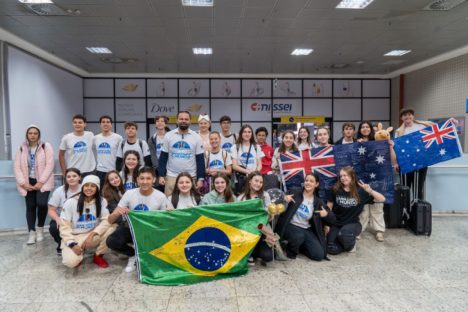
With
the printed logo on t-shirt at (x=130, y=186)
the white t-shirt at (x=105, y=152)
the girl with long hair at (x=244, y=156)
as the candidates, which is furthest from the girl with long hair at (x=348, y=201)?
the white t-shirt at (x=105, y=152)

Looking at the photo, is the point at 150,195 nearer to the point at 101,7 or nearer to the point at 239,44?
the point at 101,7

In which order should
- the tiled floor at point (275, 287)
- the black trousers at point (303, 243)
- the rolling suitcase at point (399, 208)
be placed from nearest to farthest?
the tiled floor at point (275, 287)
the black trousers at point (303, 243)
the rolling suitcase at point (399, 208)

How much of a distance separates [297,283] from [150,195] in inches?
76.7

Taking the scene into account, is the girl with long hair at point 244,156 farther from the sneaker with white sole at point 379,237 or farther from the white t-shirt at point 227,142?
the sneaker with white sole at point 379,237

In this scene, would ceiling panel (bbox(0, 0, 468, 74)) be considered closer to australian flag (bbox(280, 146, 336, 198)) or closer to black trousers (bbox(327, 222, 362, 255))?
australian flag (bbox(280, 146, 336, 198))

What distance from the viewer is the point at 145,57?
10555 millimetres

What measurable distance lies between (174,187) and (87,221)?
1102 mm

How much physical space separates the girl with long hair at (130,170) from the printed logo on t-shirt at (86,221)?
0.65 metres

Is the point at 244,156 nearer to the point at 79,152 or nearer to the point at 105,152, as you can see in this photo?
the point at 105,152

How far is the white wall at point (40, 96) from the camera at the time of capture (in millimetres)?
8492

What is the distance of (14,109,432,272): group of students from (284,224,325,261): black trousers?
1 centimetres

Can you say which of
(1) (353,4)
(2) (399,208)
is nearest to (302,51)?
(1) (353,4)

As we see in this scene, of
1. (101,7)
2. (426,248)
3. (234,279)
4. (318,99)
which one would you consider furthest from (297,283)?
(318,99)

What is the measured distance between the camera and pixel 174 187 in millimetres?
4145
